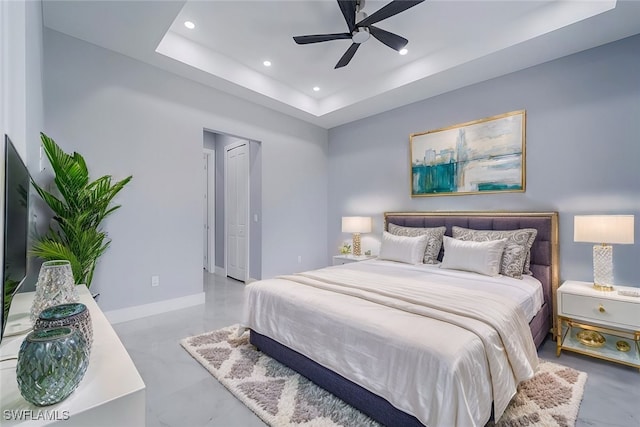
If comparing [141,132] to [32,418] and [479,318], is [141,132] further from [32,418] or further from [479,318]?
[479,318]

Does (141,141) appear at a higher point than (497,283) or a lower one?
higher

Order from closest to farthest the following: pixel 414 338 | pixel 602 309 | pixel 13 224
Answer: pixel 13 224
pixel 414 338
pixel 602 309

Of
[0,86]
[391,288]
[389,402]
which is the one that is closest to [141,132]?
[0,86]

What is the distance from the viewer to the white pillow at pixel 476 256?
9.15ft

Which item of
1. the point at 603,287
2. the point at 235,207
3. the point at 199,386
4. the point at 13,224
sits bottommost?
the point at 199,386

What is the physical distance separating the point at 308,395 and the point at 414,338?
Result: 35.0 inches

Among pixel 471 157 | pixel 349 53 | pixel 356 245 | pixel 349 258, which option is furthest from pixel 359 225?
pixel 349 53

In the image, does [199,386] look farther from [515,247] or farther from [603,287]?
[603,287]

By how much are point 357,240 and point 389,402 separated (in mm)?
3238

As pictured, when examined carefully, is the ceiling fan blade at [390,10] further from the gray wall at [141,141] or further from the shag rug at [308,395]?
the shag rug at [308,395]

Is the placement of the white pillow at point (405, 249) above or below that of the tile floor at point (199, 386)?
above

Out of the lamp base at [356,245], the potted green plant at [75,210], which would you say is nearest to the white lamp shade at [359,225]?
the lamp base at [356,245]

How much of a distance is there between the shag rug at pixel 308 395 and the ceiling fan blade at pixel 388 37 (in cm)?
289

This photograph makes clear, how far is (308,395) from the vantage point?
1867 millimetres
